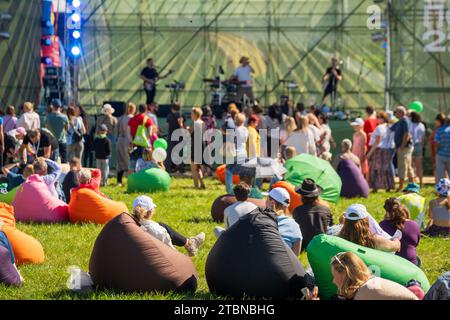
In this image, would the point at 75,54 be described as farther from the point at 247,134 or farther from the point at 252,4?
the point at 252,4

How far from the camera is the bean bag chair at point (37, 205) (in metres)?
15.2

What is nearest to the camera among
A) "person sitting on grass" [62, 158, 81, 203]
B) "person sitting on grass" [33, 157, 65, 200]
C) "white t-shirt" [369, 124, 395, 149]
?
"person sitting on grass" [33, 157, 65, 200]

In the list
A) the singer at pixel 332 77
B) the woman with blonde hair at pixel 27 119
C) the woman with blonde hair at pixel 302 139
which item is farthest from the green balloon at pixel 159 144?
the singer at pixel 332 77

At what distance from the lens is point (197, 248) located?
12.3 metres

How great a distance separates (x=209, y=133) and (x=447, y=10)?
10455 mm

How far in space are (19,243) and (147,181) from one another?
24.1ft

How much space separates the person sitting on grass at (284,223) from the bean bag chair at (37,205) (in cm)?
499

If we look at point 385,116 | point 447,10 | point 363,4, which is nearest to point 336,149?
point 385,116

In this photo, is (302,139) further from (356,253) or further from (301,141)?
(356,253)

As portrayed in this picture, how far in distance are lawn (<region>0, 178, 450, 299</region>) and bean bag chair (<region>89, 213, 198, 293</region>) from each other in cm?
11

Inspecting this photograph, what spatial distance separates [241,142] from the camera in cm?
1916

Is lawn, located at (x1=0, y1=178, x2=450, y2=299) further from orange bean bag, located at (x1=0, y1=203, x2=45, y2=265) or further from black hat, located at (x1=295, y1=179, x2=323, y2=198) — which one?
black hat, located at (x1=295, y1=179, x2=323, y2=198)

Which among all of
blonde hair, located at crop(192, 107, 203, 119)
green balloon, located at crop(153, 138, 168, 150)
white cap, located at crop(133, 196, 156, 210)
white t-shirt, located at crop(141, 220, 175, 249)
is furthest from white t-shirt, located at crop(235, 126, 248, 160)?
white cap, located at crop(133, 196, 156, 210)

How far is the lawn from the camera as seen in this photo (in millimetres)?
10352
